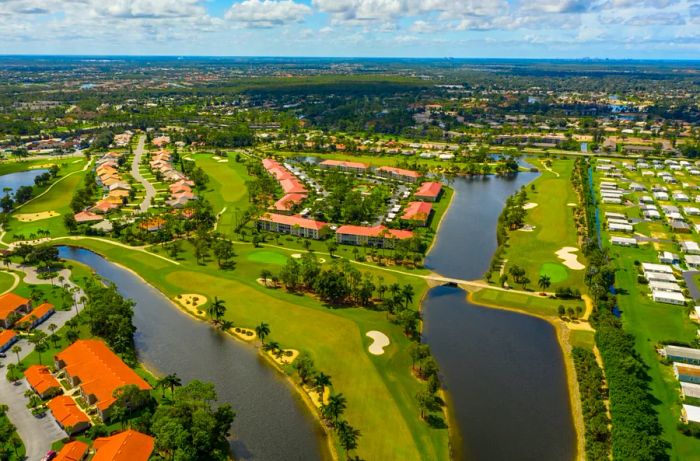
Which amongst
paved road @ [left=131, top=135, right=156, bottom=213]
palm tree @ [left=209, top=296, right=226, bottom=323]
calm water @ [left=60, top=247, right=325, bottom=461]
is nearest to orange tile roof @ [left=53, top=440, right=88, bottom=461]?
calm water @ [left=60, top=247, right=325, bottom=461]

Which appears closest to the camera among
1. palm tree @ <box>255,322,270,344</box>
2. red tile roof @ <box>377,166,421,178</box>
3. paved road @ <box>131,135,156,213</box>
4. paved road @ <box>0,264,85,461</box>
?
paved road @ <box>0,264,85,461</box>

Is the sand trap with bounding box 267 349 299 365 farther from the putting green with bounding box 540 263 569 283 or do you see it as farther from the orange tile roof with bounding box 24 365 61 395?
the putting green with bounding box 540 263 569 283

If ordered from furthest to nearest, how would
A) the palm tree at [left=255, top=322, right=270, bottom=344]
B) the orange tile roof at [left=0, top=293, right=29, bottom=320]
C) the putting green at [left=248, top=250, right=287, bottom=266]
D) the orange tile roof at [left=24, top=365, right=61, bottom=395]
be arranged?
the putting green at [left=248, top=250, right=287, bottom=266]
the orange tile roof at [left=0, top=293, right=29, bottom=320]
the palm tree at [left=255, top=322, right=270, bottom=344]
the orange tile roof at [left=24, top=365, right=61, bottom=395]

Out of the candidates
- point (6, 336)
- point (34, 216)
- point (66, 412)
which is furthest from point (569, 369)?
point (34, 216)

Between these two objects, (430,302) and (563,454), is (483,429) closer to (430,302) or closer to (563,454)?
(563,454)

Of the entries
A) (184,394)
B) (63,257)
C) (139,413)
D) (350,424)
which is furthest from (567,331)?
(63,257)

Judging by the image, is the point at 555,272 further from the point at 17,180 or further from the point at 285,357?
the point at 17,180
